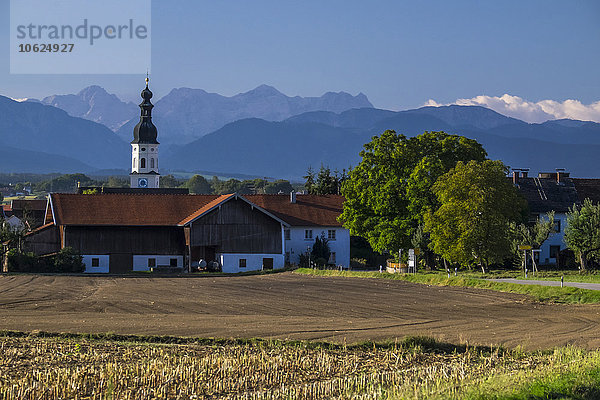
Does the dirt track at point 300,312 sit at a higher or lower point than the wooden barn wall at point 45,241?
lower

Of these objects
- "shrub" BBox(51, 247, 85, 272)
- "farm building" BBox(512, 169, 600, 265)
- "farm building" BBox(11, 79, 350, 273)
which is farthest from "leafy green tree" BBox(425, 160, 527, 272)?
"shrub" BBox(51, 247, 85, 272)

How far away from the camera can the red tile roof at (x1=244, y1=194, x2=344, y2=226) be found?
76.4 meters

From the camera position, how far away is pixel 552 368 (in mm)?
20188

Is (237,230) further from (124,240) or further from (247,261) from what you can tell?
(124,240)

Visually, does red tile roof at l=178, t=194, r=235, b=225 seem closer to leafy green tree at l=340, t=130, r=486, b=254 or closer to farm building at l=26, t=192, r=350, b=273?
farm building at l=26, t=192, r=350, b=273

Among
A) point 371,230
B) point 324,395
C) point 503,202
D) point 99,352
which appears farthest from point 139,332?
point 371,230

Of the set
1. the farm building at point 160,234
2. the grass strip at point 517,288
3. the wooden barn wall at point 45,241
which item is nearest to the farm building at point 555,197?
the farm building at point 160,234

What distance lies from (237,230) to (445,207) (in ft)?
64.0

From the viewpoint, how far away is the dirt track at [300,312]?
1107 inches

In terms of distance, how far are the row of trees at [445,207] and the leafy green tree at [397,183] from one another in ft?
0.23

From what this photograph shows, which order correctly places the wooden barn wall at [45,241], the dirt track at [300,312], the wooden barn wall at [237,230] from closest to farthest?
the dirt track at [300,312] < the wooden barn wall at [237,230] < the wooden barn wall at [45,241]

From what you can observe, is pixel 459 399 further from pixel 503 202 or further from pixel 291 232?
pixel 291 232

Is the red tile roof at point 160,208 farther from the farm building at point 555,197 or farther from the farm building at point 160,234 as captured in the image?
the farm building at point 555,197

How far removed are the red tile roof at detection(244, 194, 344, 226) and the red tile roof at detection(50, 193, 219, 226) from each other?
6.33m
